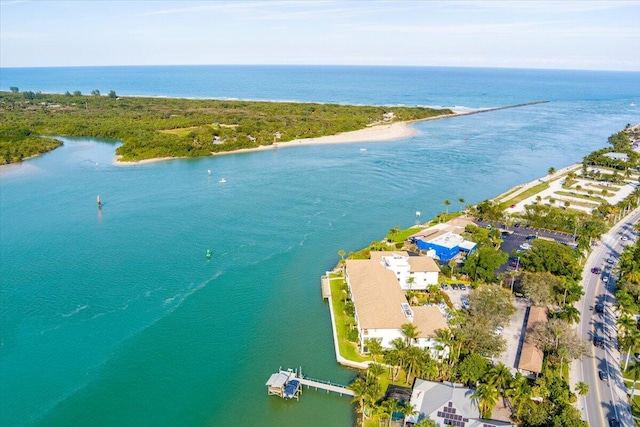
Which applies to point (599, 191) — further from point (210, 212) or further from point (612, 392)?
point (210, 212)

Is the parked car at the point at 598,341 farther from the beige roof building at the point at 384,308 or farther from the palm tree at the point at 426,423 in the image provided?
the palm tree at the point at 426,423

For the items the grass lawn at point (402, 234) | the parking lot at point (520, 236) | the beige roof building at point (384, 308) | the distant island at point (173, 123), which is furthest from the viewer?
the distant island at point (173, 123)

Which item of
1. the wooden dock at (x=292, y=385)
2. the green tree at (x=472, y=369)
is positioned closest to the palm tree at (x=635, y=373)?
the green tree at (x=472, y=369)

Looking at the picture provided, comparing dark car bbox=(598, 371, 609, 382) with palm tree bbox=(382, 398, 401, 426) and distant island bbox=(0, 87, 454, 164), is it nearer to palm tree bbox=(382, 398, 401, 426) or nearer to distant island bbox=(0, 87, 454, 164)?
palm tree bbox=(382, 398, 401, 426)

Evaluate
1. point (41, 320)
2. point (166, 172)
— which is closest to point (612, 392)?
point (41, 320)

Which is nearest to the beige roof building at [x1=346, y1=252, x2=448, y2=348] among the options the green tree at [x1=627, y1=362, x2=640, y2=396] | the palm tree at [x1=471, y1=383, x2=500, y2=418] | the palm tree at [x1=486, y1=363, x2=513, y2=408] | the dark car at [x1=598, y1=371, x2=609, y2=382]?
the palm tree at [x1=486, y1=363, x2=513, y2=408]

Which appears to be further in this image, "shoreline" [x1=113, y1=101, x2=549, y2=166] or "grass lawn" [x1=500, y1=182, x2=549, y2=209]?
"shoreline" [x1=113, y1=101, x2=549, y2=166]
